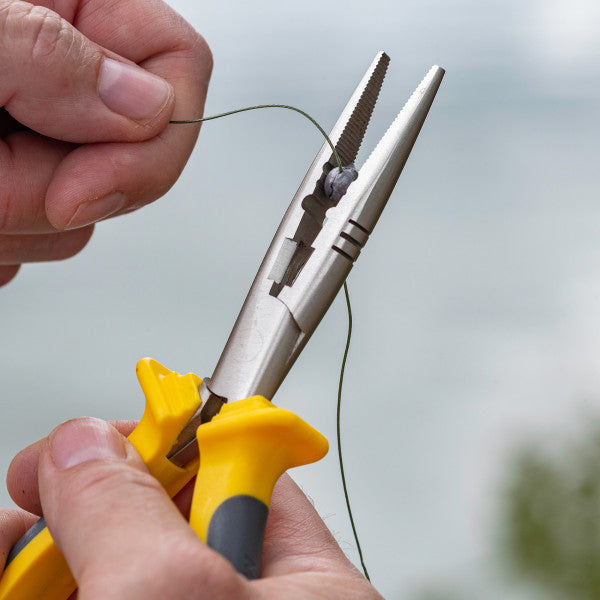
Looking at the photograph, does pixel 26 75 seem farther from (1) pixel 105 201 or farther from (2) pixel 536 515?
(2) pixel 536 515

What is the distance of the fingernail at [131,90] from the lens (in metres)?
0.73

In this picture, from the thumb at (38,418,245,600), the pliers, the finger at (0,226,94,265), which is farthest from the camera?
the finger at (0,226,94,265)

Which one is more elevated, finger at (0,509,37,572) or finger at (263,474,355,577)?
finger at (263,474,355,577)

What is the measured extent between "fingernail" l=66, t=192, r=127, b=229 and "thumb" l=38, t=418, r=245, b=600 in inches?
10.0

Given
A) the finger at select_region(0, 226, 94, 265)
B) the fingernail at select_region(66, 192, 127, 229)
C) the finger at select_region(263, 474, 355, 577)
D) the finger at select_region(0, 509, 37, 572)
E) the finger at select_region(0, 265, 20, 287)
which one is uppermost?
the fingernail at select_region(66, 192, 127, 229)

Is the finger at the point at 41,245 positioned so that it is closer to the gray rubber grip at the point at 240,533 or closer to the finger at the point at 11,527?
the finger at the point at 11,527

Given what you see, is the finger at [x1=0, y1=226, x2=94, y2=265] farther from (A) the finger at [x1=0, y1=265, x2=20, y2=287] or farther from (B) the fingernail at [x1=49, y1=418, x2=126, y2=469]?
(B) the fingernail at [x1=49, y1=418, x2=126, y2=469]

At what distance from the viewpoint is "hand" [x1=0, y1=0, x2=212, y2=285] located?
697 mm

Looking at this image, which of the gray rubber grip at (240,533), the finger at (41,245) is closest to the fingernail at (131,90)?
the finger at (41,245)

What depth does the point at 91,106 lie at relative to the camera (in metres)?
0.73

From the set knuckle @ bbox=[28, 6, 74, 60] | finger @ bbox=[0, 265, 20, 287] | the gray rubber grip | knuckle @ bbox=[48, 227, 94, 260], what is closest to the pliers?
the gray rubber grip

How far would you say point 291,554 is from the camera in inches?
25.1

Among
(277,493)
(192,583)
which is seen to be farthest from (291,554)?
(192,583)

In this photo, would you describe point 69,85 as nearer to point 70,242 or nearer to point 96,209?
point 96,209
